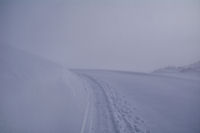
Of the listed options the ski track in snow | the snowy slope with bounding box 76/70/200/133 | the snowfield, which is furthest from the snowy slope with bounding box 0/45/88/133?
the snowy slope with bounding box 76/70/200/133

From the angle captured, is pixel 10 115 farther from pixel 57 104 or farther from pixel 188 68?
pixel 188 68

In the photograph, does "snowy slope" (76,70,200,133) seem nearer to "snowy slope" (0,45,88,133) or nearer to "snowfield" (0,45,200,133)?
"snowfield" (0,45,200,133)

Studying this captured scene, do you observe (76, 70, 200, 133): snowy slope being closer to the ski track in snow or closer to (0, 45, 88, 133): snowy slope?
the ski track in snow

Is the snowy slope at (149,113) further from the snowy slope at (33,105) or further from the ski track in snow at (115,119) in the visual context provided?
the snowy slope at (33,105)

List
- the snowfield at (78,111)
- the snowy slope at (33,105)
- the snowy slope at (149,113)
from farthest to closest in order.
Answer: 1. the snowy slope at (149,113)
2. the snowfield at (78,111)
3. the snowy slope at (33,105)

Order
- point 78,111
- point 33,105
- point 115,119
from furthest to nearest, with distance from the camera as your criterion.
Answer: point 78,111 < point 115,119 < point 33,105

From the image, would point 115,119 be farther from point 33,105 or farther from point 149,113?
point 33,105

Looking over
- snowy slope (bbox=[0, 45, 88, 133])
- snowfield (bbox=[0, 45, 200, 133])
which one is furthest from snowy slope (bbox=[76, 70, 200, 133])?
snowy slope (bbox=[0, 45, 88, 133])

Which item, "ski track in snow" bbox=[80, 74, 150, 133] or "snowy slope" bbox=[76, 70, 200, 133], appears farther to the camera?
"snowy slope" bbox=[76, 70, 200, 133]

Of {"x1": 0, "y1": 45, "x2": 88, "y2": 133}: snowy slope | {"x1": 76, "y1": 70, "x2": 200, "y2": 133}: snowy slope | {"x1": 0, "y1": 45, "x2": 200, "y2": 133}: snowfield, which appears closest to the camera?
Answer: {"x1": 0, "y1": 45, "x2": 88, "y2": 133}: snowy slope

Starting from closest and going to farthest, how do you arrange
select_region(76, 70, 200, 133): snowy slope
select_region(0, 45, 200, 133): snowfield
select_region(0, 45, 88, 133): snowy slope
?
1. select_region(0, 45, 88, 133): snowy slope
2. select_region(0, 45, 200, 133): snowfield
3. select_region(76, 70, 200, 133): snowy slope

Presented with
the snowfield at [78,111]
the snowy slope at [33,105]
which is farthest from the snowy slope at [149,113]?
the snowy slope at [33,105]

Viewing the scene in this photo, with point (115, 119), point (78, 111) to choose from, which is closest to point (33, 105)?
point (78, 111)

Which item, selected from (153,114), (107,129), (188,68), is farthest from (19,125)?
(188,68)
